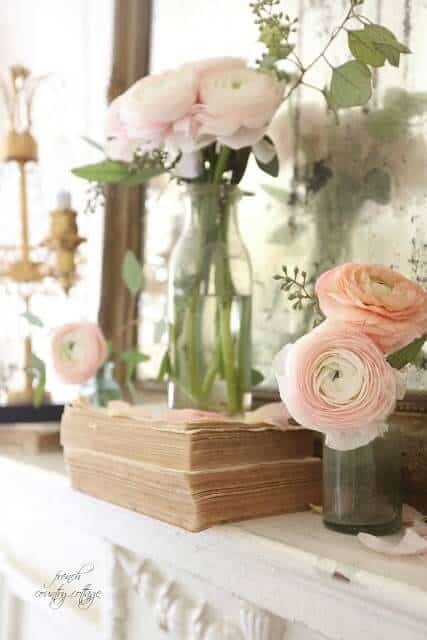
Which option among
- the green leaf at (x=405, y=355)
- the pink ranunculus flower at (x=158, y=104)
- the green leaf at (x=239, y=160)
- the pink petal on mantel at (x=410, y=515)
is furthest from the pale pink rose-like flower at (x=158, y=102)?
the pink petal on mantel at (x=410, y=515)

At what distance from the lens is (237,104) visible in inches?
27.3

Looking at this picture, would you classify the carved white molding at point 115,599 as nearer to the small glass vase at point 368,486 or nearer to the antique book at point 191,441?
the antique book at point 191,441

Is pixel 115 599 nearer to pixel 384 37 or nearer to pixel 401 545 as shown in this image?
pixel 401 545

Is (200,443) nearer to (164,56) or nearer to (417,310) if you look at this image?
(417,310)

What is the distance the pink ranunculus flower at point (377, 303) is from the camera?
52cm

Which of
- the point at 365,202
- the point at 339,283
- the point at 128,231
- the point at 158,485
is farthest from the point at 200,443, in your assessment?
the point at 128,231

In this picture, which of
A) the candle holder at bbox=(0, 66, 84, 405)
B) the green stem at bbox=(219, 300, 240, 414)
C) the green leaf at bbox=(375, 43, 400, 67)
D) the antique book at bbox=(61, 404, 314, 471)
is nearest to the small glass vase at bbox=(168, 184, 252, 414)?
the green stem at bbox=(219, 300, 240, 414)

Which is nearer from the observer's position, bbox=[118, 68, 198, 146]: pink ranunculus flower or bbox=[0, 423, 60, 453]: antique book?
bbox=[118, 68, 198, 146]: pink ranunculus flower

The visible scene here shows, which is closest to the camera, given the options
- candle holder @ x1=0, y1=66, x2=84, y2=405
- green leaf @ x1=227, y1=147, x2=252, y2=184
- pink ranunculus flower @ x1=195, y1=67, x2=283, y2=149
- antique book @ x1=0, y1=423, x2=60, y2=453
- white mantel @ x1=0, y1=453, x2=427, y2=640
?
white mantel @ x1=0, y1=453, x2=427, y2=640

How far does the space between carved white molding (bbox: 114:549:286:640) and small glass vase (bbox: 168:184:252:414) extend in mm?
180

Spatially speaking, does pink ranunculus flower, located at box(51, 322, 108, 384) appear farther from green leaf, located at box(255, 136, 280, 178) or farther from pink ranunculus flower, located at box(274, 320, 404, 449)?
pink ranunculus flower, located at box(274, 320, 404, 449)

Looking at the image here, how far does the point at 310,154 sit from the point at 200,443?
1.24 ft

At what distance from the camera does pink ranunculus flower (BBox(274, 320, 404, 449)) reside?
501mm

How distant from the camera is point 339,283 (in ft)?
1.75
